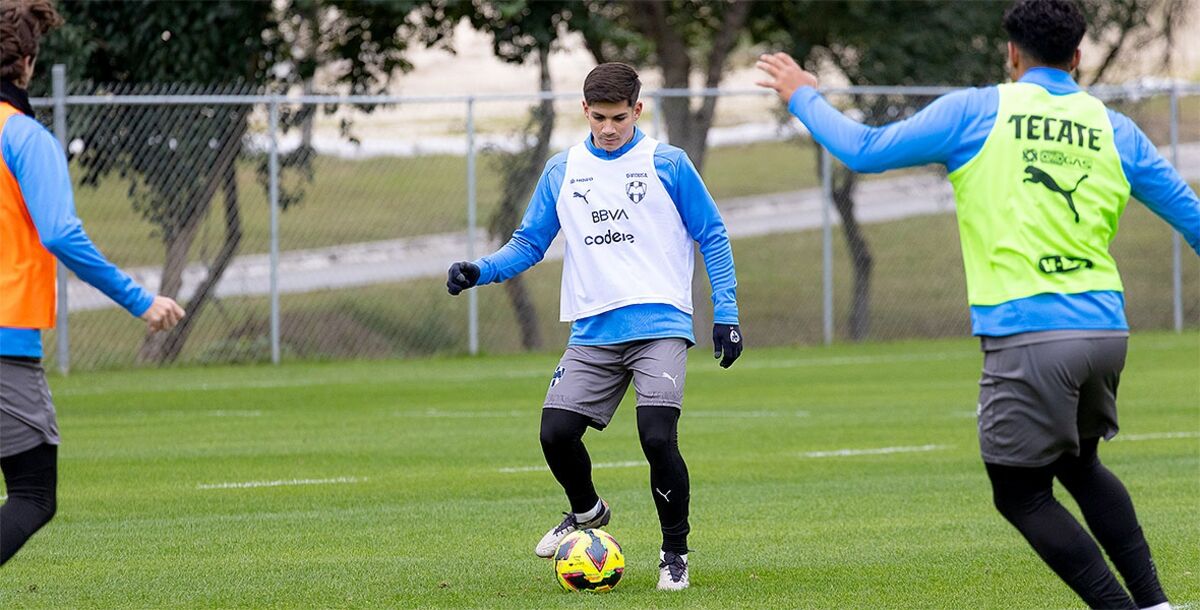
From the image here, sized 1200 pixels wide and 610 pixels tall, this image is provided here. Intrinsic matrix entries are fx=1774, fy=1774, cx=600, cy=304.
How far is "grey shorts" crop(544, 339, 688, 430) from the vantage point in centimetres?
672

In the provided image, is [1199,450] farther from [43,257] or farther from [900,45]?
[900,45]

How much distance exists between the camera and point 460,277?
22.1ft

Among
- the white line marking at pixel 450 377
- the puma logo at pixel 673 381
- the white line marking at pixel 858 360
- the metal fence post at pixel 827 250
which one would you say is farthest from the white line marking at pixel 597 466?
the metal fence post at pixel 827 250

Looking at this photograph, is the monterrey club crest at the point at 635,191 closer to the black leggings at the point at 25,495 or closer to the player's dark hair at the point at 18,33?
the player's dark hair at the point at 18,33

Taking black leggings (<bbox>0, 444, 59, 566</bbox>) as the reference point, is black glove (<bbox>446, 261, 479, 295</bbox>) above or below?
above

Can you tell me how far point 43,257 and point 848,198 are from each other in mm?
17484

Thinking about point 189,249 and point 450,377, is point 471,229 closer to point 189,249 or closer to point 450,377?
point 450,377

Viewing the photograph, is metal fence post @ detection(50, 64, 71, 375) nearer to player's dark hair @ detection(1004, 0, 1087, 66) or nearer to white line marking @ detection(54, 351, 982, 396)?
white line marking @ detection(54, 351, 982, 396)

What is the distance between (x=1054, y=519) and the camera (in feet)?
17.2

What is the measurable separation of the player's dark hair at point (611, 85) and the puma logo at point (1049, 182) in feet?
6.58

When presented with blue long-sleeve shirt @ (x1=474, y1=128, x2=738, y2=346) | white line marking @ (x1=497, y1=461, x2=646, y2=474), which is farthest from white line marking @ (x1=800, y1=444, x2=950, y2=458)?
blue long-sleeve shirt @ (x1=474, y1=128, x2=738, y2=346)

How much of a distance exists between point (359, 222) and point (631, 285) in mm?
13582

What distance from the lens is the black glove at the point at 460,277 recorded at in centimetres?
671

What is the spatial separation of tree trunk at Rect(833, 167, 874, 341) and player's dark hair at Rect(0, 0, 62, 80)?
17132 mm
